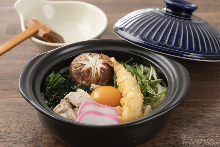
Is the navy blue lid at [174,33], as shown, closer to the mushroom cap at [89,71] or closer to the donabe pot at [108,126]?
the donabe pot at [108,126]

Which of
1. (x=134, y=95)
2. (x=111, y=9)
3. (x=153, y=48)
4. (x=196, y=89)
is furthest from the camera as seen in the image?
(x=111, y=9)

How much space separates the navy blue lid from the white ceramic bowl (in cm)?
76

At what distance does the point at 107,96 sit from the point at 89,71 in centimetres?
28

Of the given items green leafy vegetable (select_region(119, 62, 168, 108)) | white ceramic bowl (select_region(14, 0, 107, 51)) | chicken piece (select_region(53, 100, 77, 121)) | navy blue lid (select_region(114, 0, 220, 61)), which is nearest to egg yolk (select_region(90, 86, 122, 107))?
green leafy vegetable (select_region(119, 62, 168, 108))

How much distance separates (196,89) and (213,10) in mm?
2046

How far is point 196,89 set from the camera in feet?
7.10

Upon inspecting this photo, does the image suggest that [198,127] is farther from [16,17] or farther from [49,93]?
[16,17]

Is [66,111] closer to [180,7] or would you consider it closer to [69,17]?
[180,7]

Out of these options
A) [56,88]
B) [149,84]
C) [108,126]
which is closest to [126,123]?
[108,126]

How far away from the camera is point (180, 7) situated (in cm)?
212

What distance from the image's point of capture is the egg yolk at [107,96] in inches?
70.7

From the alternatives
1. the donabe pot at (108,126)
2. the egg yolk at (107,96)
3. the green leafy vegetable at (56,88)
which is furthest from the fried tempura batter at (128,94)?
the green leafy vegetable at (56,88)

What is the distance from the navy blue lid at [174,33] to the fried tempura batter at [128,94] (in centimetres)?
31

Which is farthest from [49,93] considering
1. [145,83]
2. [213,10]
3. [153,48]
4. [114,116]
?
[213,10]
